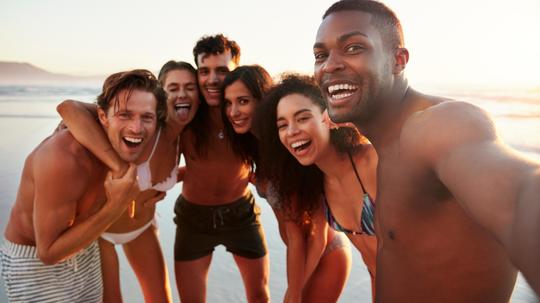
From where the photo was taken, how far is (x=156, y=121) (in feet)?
10.2

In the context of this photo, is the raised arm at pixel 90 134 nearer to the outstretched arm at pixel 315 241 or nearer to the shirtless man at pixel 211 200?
the shirtless man at pixel 211 200

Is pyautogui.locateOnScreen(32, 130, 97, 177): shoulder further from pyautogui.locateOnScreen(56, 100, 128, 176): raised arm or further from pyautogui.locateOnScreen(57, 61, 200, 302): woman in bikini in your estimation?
pyautogui.locateOnScreen(57, 61, 200, 302): woman in bikini

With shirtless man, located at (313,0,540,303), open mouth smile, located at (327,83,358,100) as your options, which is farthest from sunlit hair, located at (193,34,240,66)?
open mouth smile, located at (327,83,358,100)

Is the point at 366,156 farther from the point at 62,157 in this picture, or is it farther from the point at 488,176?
the point at 62,157

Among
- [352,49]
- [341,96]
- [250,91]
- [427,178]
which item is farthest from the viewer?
[250,91]

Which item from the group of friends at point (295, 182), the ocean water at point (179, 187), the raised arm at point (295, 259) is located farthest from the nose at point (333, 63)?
the raised arm at point (295, 259)

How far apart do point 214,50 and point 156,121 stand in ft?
3.83

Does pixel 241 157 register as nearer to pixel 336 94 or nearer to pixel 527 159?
pixel 336 94

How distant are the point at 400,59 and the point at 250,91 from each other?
5.69 ft

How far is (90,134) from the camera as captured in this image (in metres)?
2.68

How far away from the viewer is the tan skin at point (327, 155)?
2.92 m

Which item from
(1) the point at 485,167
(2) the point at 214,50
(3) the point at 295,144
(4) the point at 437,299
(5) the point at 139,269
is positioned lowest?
(5) the point at 139,269

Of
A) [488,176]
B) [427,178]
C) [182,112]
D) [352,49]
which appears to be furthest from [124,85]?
[488,176]

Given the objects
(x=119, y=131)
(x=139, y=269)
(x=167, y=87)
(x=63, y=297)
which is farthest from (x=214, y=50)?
(x=63, y=297)
